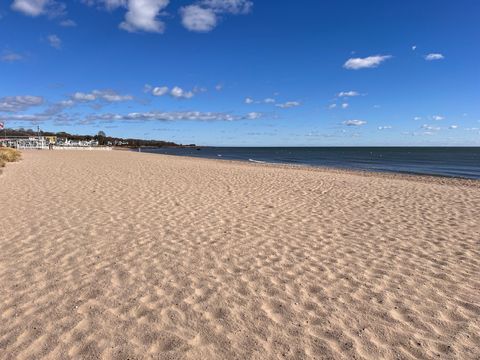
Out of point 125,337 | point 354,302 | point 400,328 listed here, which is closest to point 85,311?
point 125,337

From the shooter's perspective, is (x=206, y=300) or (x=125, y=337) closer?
(x=125, y=337)

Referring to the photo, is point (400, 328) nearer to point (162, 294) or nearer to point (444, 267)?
point (444, 267)

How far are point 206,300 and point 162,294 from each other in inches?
23.2

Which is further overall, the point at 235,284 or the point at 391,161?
the point at 391,161

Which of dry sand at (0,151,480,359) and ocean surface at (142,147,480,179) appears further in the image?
ocean surface at (142,147,480,179)

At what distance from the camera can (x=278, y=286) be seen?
4.28 m

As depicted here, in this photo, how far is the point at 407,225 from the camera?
7.79 m

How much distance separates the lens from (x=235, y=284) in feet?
14.2

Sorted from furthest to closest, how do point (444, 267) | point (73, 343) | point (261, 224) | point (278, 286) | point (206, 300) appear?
1. point (261, 224)
2. point (444, 267)
3. point (278, 286)
4. point (206, 300)
5. point (73, 343)

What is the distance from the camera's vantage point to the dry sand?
3.11m

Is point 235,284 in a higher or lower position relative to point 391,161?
lower

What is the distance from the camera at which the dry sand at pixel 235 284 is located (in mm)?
3109

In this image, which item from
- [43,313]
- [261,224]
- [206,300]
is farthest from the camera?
[261,224]

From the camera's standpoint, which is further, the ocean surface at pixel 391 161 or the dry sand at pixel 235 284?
the ocean surface at pixel 391 161
